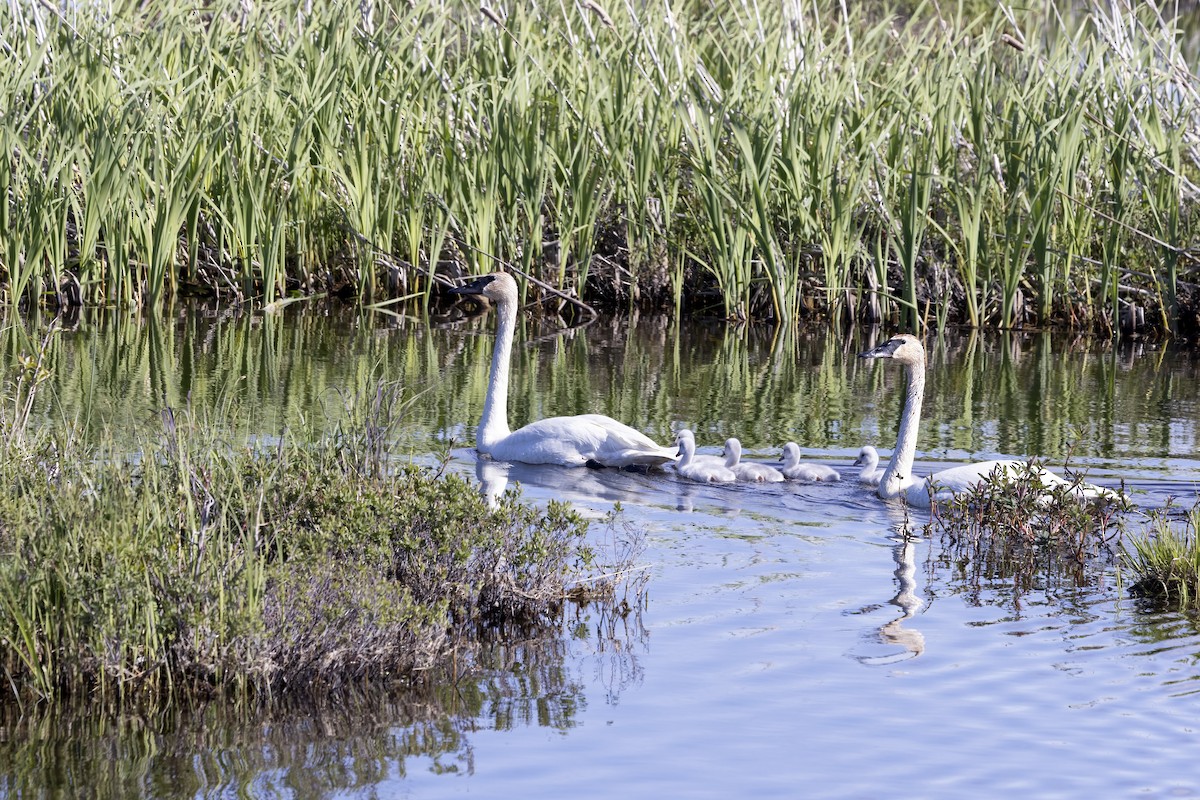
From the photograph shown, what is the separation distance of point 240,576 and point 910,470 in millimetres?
4500

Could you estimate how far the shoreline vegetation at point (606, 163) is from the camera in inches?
537

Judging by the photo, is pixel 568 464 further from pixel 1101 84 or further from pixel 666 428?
pixel 1101 84

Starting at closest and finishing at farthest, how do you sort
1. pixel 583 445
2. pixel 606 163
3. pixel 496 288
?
pixel 583 445 → pixel 496 288 → pixel 606 163

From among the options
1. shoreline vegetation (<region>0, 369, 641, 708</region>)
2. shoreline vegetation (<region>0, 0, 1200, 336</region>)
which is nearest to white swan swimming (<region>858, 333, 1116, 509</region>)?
shoreline vegetation (<region>0, 369, 641, 708</region>)

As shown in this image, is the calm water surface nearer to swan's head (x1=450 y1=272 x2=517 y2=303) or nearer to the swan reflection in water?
the swan reflection in water

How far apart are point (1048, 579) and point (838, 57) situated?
357 inches

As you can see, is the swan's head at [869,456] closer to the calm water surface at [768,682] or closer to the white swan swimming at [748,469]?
the calm water surface at [768,682]

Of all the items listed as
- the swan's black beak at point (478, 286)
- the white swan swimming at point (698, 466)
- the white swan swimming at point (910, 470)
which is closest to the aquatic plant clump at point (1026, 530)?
the white swan swimming at point (910, 470)

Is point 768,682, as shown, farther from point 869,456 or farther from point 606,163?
point 606,163

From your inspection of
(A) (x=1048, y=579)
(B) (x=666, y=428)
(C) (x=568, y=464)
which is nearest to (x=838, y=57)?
(B) (x=666, y=428)

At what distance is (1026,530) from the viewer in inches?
284

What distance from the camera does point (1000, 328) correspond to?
585 inches

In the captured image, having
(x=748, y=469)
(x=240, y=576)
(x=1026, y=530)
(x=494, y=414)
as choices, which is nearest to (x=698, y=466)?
(x=748, y=469)

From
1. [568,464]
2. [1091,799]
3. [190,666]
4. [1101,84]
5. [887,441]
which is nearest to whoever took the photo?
[1091,799]
